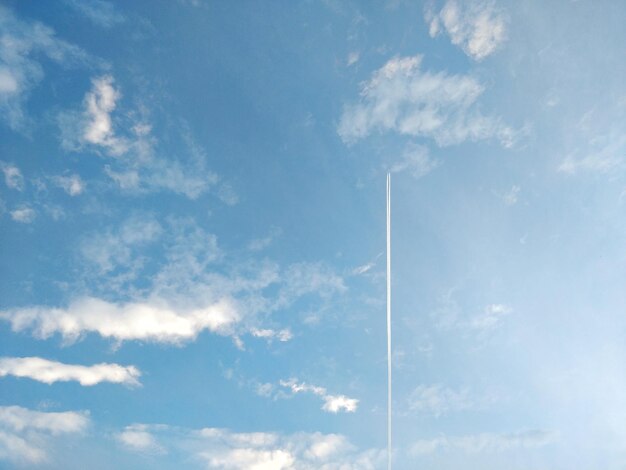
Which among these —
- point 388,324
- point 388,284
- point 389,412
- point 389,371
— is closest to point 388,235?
point 388,284

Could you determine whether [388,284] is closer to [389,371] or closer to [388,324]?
[388,324]

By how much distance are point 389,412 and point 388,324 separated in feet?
132

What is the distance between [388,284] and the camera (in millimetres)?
132250

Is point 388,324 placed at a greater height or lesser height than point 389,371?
greater

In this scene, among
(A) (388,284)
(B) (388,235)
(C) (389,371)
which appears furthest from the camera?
(C) (389,371)

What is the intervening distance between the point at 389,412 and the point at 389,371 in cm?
1944

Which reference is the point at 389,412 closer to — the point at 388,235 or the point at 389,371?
the point at 389,371

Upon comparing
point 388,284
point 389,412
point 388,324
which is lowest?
point 389,412

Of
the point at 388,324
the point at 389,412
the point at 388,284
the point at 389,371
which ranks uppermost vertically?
the point at 388,284

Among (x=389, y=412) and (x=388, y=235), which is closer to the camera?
(x=388, y=235)

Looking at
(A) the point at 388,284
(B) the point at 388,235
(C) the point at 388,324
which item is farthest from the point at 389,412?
(B) the point at 388,235

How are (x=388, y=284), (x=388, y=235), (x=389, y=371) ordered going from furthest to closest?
1. (x=389, y=371)
2. (x=388, y=284)
3. (x=388, y=235)

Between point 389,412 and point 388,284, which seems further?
point 389,412

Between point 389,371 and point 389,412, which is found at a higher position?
point 389,371
